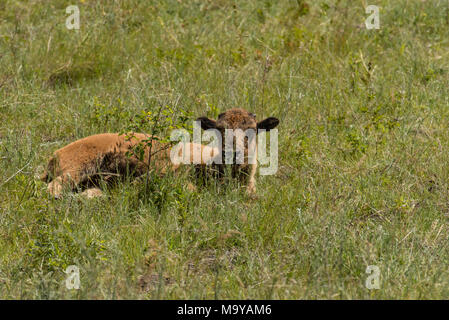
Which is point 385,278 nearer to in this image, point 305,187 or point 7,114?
point 305,187

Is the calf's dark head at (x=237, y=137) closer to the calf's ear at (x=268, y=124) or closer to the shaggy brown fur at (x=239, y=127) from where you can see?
the shaggy brown fur at (x=239, y=127)

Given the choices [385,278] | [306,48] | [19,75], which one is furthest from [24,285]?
[306,48]

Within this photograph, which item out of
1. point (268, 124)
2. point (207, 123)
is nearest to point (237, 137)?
point (207, 123)

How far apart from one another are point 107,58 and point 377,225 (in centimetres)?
512

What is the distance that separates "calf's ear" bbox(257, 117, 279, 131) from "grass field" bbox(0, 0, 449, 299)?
435 mm

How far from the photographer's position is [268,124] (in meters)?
7.50

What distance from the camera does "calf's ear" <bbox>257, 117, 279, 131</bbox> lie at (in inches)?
293

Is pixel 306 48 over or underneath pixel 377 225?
over

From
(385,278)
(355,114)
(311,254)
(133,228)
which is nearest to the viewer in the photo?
(385,278)

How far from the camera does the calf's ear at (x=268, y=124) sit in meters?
7.45

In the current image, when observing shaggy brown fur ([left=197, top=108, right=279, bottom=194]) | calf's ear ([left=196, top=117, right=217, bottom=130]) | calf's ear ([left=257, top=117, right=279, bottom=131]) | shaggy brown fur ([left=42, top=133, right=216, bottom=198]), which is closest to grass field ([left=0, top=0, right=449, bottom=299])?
shaggy brown fur ([left=197, top=108, right=279, bottom=194])

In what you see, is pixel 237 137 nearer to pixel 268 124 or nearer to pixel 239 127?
pixel 239 127

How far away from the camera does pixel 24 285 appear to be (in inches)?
202

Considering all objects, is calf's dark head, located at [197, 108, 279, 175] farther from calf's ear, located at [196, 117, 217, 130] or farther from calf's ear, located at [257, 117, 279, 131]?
calf's ear, located at [257, 117, 279, 131]
